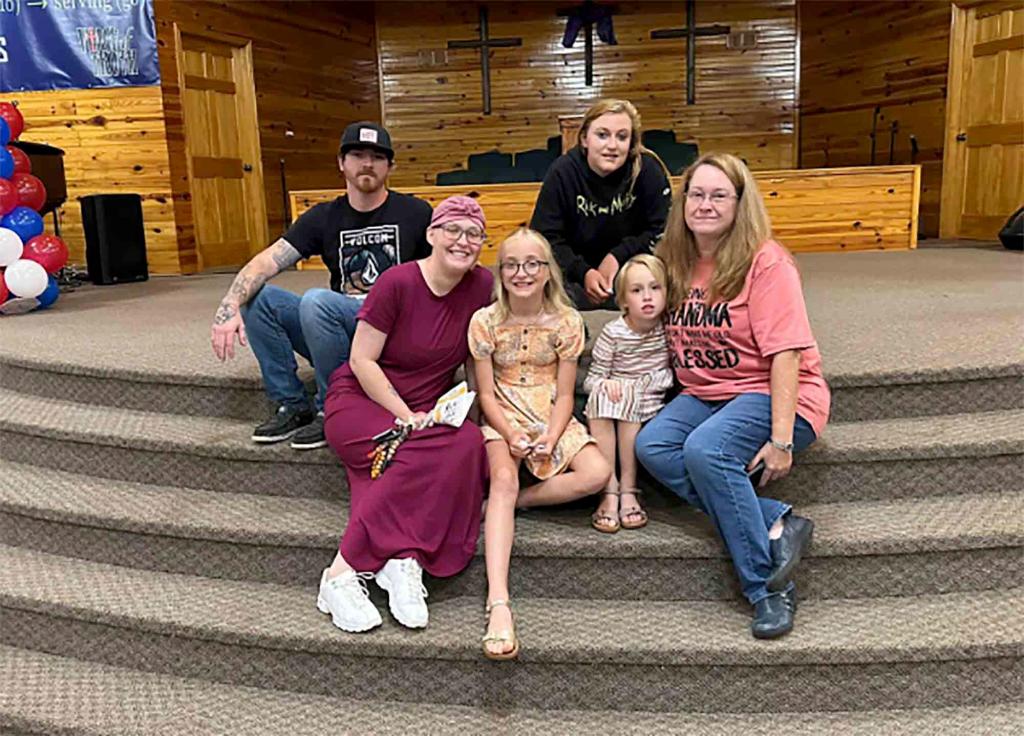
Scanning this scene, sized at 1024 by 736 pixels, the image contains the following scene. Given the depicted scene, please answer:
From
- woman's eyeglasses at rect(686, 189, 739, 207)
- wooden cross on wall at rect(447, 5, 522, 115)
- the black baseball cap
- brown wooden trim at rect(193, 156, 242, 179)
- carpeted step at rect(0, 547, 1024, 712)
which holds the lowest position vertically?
carpeted step at rect(0, 547, 1024, 712)

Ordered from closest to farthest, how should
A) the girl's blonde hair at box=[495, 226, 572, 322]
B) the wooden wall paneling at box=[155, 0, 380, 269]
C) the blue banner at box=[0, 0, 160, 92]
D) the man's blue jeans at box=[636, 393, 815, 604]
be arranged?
the man's blue jeans at box=[636, 393, 815, 604] < the girl's blonde hair at box=[495, 226, 572, 322] < the blue banner at box=[0, 0, 160, 92] < the wooden wall paneling at box=[155, 0, 380, 269]

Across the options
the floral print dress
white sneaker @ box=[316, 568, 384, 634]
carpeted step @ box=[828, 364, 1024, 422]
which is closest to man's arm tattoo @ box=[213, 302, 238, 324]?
the floral print dress

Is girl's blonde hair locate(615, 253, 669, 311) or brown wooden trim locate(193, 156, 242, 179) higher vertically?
brown wooden trim locate(193, 156, 242, 179)

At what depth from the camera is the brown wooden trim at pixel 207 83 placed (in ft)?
21.8

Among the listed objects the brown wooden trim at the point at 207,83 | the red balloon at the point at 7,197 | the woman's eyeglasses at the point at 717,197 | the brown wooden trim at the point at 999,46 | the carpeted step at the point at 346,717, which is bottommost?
the carpeted step at the point at 346,717

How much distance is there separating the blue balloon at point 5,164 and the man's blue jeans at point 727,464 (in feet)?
12.9

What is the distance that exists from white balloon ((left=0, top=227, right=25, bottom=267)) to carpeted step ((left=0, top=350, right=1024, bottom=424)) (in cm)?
145

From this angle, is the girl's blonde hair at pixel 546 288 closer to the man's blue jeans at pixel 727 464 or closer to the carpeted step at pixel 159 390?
the man's blue jeans at pixel 727 464

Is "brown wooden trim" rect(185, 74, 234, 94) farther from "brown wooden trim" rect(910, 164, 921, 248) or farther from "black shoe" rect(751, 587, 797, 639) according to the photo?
"black shoe" rect(751, 587, 797, 639)

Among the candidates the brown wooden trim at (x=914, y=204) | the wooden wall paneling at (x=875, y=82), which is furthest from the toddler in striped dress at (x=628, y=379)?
the wooden wall paneling at (x=875, y=82)

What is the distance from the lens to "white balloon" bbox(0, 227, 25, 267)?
4.27 m

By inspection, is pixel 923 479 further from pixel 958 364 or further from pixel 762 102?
Result: pixel 762 102

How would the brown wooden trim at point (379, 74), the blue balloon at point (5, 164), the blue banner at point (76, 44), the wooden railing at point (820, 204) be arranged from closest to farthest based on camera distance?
the blue balloon at point (5, 164) → the blue banner at point (76, 44) → the wooden railing at point (820, 204) → the brown wooden trim at point (379, 74)

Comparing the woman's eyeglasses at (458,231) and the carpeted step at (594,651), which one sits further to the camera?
the woman's eyeglasses at (458,231)
